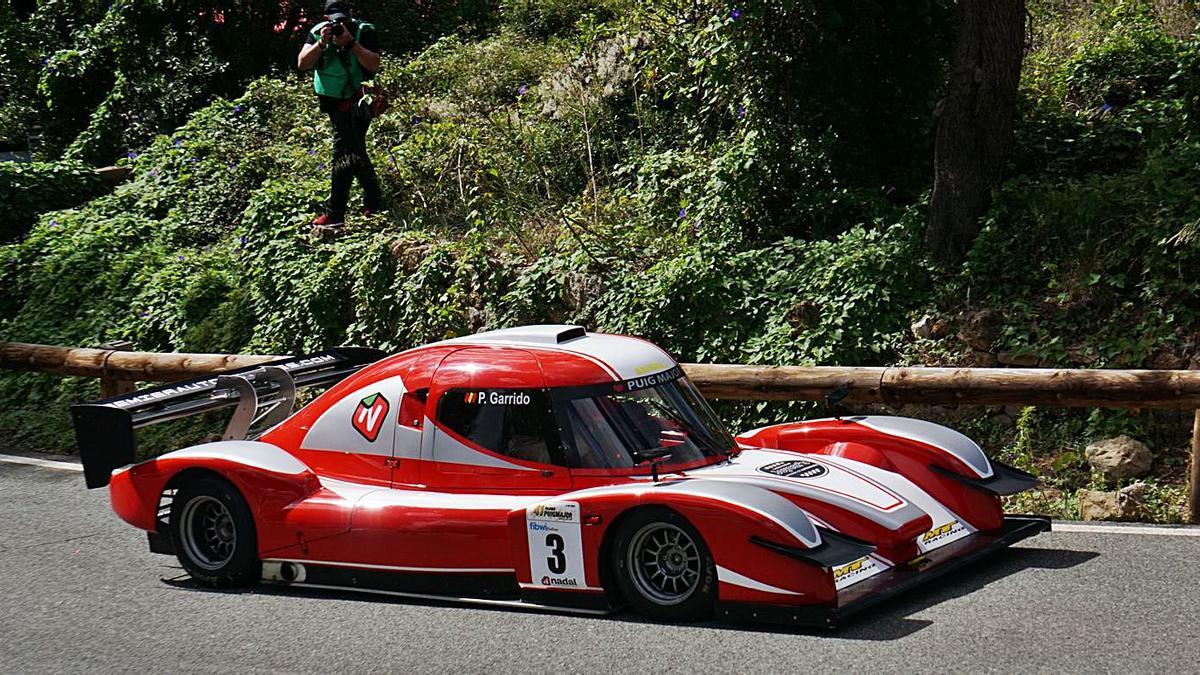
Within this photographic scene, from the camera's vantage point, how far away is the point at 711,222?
504 inches

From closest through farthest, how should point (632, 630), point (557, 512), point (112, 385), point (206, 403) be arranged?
1. point (632, 630)
2. point (557, 512)
3. point (206, 403)
4. point (112, 385)

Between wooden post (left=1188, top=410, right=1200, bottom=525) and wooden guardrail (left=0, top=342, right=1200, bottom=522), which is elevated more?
wooden guardrail (left=0, top=342, right=1200, bottom=522)

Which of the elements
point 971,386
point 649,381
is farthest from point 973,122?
point 649,381

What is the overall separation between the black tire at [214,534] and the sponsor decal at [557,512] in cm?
197

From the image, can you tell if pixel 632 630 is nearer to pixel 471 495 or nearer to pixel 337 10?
pixel 471 495

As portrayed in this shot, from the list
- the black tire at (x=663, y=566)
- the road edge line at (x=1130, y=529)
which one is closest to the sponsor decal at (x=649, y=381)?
the black tire at (x=663, y=566)

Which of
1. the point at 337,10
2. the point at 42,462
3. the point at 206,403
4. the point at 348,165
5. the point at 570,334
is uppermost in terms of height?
the point at 337,10

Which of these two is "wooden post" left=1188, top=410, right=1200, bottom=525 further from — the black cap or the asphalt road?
the black cap

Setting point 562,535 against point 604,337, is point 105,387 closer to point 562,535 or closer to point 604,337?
point 604,337

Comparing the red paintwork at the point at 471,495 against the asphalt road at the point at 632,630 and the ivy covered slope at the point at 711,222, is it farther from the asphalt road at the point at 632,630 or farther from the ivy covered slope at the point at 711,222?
the ivy covered slope at the point at 711,222

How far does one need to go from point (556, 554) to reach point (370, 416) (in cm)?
168

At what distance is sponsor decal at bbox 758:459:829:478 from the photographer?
7453 mm

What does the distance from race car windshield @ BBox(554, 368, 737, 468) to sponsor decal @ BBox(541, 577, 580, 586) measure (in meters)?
0.68

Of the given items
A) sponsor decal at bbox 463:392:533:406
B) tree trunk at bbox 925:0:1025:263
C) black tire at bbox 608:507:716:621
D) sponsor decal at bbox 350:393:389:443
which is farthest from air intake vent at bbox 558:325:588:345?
tree trunk at bbox 925:0:1025:263
